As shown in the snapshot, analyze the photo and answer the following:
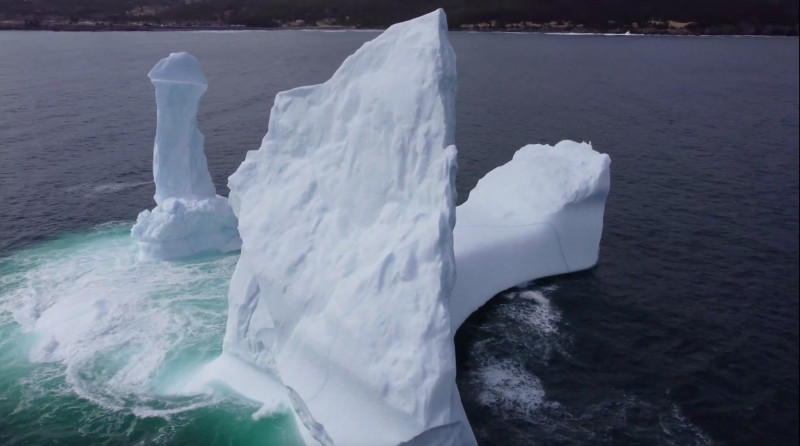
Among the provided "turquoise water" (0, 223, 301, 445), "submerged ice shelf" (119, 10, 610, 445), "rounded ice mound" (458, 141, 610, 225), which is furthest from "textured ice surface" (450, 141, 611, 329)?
"turquoise water" (0, 223, 301, 445)

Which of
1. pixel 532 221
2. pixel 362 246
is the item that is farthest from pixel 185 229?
pixel 532 221

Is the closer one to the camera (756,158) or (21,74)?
(756,158)

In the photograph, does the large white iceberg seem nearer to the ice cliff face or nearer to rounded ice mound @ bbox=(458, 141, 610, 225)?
the ice cliff face

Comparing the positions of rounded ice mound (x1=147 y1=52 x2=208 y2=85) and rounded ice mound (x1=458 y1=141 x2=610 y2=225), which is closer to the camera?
→ rounded ice mound (x1=458 y1=141 x2=610 y2=225)

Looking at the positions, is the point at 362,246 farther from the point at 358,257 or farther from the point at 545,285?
the point at 545,285

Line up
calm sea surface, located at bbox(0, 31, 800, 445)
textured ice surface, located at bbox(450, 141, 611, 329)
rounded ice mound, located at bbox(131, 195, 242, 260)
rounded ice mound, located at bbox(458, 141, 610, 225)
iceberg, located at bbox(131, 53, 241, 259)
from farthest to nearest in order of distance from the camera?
iceberg, located at bbox(131, 53, 241, 259) < rounded ice mound, located at bbox(131, 195, 242, 260) < rounded ice mound, located at bbox(458, 141, 610, 225) < textured ice surface, located at bbox(450, 141, 611, 329) < calm sea surface, located at bbox(0, 31, 800, 445)

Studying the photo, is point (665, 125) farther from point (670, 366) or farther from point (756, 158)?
point (670, 366)

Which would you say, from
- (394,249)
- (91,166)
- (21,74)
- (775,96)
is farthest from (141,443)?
(21,74)
